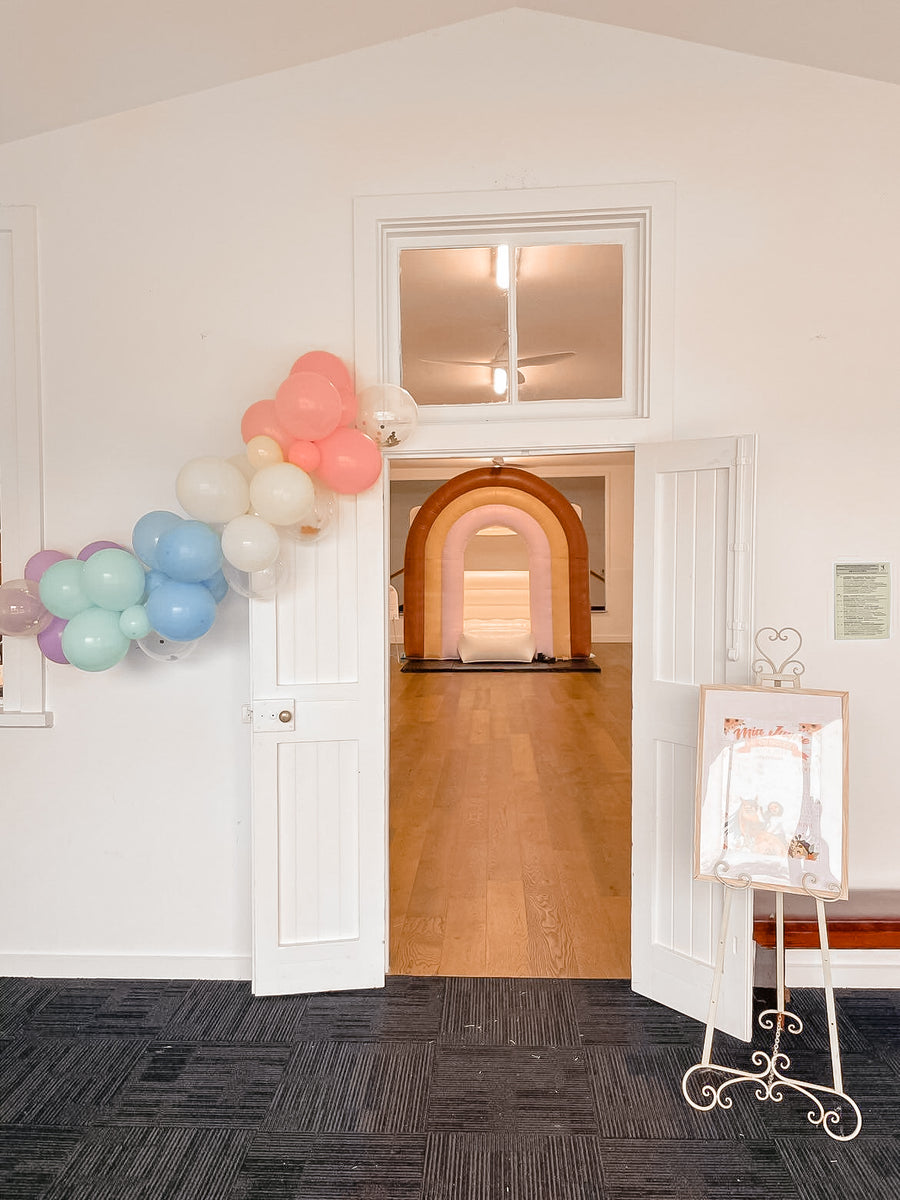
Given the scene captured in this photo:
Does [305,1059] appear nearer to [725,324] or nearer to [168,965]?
[168,965]

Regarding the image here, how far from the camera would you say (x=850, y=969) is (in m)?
2.83

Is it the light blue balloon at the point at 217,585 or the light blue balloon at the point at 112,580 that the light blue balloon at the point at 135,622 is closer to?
the light blue balloon at the point at 112,580

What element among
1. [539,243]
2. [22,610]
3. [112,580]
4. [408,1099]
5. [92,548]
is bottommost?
[408,1099]

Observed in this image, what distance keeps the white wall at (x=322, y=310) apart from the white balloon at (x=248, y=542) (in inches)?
22.4

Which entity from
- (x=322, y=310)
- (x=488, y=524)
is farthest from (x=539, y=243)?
(x=488, y=524)

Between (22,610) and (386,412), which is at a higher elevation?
(386,412)

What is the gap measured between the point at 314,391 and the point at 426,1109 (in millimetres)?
2094

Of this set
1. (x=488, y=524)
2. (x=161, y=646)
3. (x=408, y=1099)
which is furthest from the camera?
(x=488, y=524)

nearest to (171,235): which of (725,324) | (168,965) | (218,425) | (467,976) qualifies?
(218,425)

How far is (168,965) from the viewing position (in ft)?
9.71

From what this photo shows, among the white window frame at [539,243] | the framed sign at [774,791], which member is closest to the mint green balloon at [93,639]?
the white window frame at [539,243]

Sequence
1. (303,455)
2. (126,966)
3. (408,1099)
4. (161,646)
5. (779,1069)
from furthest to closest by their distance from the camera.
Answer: (126,966), (161,646), (303,455), (779,1069), (408,1099)

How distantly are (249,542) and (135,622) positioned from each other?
0.46 m

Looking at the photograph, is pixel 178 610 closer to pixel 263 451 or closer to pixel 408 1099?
pixel 263 451
